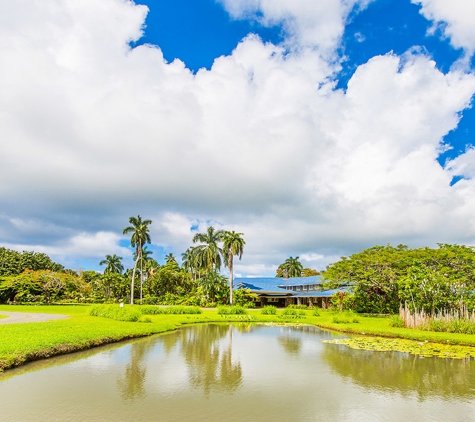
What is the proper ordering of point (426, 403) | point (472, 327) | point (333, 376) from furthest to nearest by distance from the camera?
1. point (472, 327)
2. point (333, 376)
3. point (426, 403)

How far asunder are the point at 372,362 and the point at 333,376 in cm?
336

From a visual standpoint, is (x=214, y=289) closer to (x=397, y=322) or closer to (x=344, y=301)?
(x=344, y=301)

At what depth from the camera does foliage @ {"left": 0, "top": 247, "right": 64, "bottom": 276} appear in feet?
206

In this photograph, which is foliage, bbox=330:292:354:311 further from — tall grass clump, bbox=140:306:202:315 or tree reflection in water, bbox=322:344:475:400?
tree reflection in water, bbox=322:344:475:400

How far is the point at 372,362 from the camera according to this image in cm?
1449

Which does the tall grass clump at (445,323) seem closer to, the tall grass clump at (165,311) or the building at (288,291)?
the tall grass clump at (165,311)

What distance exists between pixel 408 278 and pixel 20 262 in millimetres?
66118

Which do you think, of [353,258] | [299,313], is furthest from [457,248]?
[299,313]

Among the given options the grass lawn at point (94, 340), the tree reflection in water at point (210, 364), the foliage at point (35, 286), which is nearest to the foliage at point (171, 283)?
the foliage at point (35, 286)

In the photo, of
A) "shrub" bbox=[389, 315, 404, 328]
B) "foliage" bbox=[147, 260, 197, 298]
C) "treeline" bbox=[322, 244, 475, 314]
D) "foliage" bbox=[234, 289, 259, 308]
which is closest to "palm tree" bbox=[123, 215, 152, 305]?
"foliage" bbox=[147, 260, 197, 298]

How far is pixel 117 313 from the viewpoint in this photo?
95.2 ft

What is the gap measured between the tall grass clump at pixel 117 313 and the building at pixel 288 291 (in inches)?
1269

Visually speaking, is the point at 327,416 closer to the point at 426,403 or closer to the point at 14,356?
the point at 426,403

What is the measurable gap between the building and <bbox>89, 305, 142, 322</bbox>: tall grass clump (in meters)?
32.2
